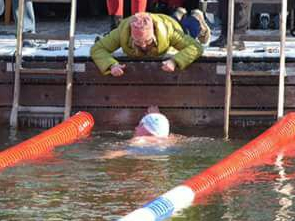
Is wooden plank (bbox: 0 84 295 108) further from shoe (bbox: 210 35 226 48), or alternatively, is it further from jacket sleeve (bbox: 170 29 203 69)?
shoe (bbox: 210 35 226 48)

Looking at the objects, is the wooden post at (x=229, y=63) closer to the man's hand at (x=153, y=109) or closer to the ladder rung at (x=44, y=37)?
the man's hand at (x=153, y=109)

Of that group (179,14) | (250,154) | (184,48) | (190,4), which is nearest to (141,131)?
(184,48)

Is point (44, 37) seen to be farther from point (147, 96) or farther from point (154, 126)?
point (154, 126)

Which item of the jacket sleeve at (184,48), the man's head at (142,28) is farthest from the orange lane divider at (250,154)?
the man's head at (142,28)

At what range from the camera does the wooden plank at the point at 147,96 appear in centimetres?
1009

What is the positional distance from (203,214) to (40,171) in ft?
5.45

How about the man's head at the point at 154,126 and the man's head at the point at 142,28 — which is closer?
the man's head at the point at 154,126

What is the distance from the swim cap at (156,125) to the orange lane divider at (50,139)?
65cm

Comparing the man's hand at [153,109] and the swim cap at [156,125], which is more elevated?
the man's hand at [153,109]

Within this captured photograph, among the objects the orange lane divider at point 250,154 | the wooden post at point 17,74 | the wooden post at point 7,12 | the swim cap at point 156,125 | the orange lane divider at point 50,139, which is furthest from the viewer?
the wooden post at point 7,12

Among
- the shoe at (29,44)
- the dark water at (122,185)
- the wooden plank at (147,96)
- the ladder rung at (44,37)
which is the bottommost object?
the dark water at (122,185)

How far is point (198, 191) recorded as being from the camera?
7.38 m

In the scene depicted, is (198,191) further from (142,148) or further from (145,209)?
(142,148)

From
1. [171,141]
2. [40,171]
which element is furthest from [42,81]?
[40,171]
